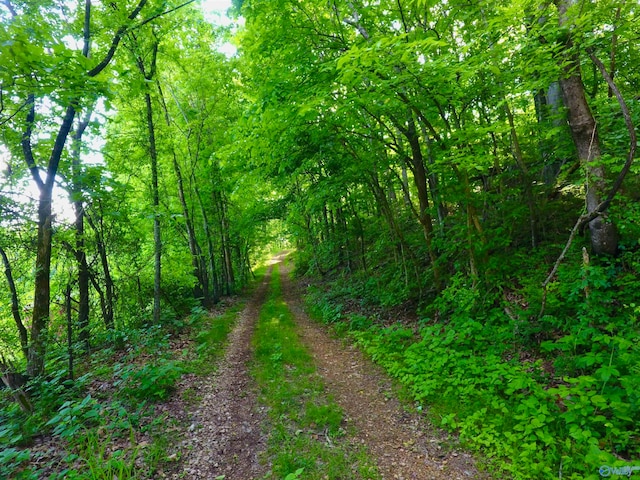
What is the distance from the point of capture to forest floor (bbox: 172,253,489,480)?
3914mm

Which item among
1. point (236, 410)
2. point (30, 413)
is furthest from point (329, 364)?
point (30, 413)

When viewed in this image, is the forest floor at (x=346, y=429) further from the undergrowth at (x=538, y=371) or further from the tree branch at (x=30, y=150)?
the tree branch at (x=30, y=150)

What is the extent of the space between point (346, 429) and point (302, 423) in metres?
0.75

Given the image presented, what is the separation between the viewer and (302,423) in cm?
493

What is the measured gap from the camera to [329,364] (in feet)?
24.1

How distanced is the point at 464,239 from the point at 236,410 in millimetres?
6077

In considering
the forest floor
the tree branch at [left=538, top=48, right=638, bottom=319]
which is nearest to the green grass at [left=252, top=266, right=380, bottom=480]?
the forest floor

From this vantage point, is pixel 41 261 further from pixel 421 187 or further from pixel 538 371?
pixel 538 371

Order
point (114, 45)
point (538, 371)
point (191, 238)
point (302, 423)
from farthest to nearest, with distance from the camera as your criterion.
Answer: point (191, 238)
point (114, 45)
point (302, 423)
point (538, 371)

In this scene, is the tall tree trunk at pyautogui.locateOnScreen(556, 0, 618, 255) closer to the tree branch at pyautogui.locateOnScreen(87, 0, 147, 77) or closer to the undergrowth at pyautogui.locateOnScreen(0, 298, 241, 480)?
the undergrowth at pyautogui.locateOnScreen(0, 298, 241, 480)
